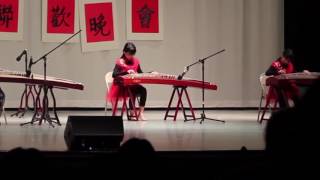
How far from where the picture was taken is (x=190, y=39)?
29.9ft

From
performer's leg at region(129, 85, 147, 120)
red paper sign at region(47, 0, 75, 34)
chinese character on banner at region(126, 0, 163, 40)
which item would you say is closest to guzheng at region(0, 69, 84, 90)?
performer's leg at region(129, 85, 147, 120)

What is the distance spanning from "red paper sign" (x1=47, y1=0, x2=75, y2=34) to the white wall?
30cm

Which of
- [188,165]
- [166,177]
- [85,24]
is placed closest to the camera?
[166,177]

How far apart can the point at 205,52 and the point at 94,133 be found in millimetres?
5798

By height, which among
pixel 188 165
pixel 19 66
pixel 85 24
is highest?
pixel 85 24

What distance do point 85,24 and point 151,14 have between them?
1097 millimetres

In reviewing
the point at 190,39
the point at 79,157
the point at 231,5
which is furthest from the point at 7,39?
the point at 79,157

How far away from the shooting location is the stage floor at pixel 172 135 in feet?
13.3

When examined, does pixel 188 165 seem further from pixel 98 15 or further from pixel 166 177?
pixel 98 15

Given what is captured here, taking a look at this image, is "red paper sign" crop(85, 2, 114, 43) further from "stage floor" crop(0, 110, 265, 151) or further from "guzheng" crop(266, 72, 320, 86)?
"guzheng" crop(266, 72, 320, 86)

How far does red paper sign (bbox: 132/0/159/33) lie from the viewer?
8.98 meters

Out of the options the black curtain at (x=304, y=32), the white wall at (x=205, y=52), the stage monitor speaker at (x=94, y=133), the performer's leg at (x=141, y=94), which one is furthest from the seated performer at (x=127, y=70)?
the stage monitor speaker at (x=94, y=133)

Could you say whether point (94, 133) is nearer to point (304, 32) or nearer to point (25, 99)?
point (25, 99)

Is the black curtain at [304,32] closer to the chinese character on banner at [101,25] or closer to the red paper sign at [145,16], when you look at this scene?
the red paper sign at [145,16]
